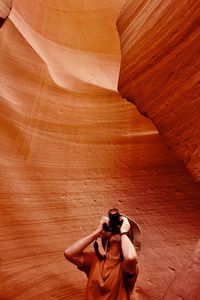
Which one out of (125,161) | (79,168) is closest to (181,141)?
(125,161)

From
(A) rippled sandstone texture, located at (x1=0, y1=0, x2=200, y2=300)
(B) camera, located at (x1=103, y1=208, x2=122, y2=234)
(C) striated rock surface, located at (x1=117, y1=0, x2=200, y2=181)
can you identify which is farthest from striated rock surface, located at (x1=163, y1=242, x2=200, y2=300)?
(B) camera, located at (x1=103, y1=208, x2=122, y2=234)

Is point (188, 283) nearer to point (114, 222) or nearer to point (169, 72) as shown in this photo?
point (114, 222)

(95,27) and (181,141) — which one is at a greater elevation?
(181,141)

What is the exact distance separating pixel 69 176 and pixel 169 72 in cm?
171

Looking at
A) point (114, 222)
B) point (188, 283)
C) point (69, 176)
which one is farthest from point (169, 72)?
point (188, 283)

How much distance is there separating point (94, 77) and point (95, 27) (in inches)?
50.7

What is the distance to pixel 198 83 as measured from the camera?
4629 millimetres

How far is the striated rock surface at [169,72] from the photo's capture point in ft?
15.4

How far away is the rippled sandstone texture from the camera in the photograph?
4.56 m

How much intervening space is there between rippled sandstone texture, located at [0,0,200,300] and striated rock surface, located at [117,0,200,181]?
1.71 feet

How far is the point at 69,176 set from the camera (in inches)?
206

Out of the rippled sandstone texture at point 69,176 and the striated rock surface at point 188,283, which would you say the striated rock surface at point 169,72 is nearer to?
the rippled sandstone texture at point 69,176

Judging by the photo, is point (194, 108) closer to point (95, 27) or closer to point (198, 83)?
point (198, 83)

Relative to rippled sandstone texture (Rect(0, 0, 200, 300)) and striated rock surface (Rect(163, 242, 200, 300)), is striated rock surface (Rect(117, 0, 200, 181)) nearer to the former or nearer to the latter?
rippled sandstone texture (Rect(0, 0, 200, 300))
